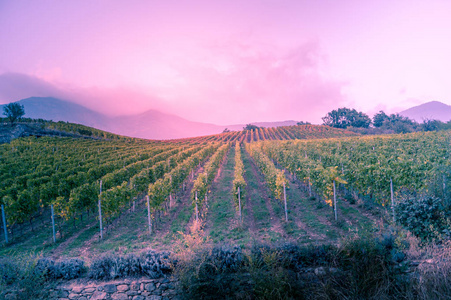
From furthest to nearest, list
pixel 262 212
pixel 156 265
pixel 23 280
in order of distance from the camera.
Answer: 1. pixel 262 212
2. pixel 156 265
3. pixel 23 280

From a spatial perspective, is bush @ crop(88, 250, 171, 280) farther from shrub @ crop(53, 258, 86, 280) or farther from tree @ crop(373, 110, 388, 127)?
tree @ crop(373, 110, 388, 127)

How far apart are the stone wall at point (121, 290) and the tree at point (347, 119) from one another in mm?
94392

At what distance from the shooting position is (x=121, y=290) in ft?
14.3

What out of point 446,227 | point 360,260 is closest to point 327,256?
point 360,260

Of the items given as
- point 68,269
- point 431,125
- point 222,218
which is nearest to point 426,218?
point 222,218

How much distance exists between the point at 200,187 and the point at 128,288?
24.2ft

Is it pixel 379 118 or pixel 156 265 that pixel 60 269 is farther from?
pixel 379 118

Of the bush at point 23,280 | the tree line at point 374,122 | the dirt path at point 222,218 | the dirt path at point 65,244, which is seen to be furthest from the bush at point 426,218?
the tree line at point 374,122

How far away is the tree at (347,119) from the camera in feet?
267

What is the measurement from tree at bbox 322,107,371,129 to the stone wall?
94392 mm

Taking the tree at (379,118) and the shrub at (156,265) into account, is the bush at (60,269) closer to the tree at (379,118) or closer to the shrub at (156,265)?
the shrub at (156,265)

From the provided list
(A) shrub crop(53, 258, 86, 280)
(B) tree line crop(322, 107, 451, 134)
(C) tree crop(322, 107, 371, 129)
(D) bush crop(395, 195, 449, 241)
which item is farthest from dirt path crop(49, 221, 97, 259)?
(C) tree crop(322, 107, 371, 129)

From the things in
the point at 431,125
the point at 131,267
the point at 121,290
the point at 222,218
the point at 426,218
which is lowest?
the point at 222,218

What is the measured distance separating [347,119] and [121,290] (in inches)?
3893
